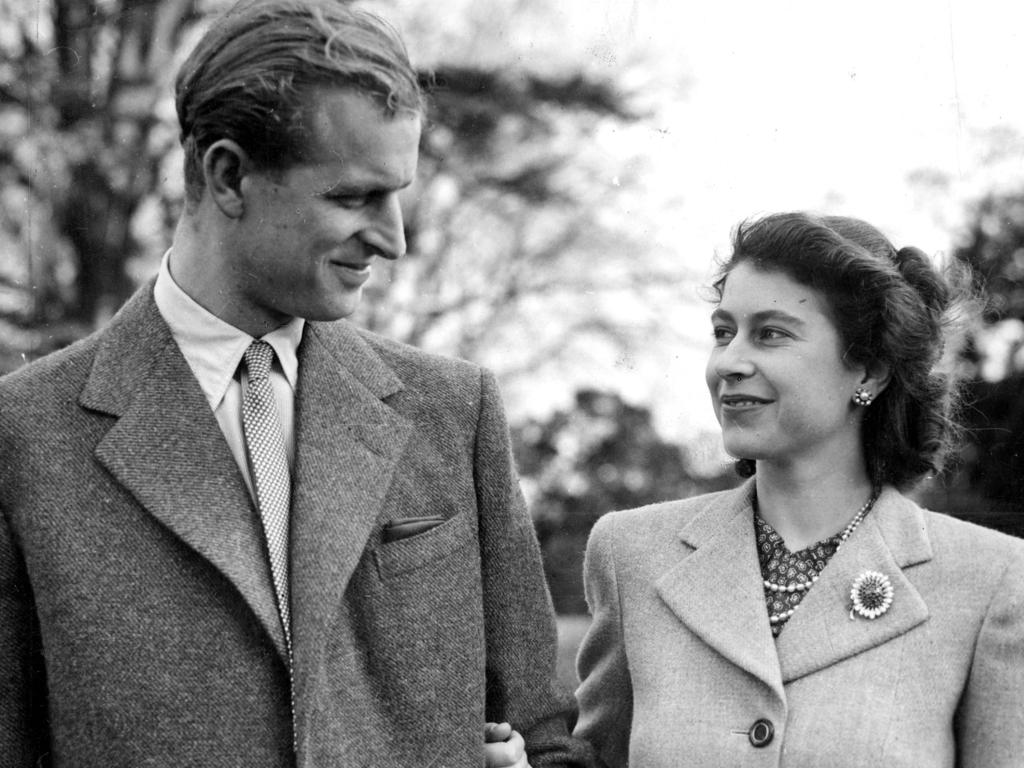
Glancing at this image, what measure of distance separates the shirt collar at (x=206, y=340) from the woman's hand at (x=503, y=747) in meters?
0.67

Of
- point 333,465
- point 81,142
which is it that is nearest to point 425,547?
point 333,465

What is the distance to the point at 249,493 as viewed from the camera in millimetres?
1956

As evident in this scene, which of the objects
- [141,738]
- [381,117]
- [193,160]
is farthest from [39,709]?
[381,117]

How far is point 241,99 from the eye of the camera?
6.33 feet

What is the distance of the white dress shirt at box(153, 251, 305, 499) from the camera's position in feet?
6.56

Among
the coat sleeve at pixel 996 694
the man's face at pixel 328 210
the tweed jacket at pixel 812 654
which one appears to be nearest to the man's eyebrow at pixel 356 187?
the man's face at pixel 328 210

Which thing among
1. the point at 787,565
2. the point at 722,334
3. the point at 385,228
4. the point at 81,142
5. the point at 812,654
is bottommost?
the point at 812,654

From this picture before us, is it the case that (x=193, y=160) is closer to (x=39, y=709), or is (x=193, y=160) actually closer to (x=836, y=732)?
(x=39, y=709)

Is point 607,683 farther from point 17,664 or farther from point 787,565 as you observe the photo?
point 17,664

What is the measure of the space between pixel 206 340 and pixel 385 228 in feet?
1.07

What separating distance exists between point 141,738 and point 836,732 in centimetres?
111

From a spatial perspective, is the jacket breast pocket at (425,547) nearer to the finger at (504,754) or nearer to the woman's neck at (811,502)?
the finger at (504,754)

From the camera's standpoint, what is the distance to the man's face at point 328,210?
1902mm

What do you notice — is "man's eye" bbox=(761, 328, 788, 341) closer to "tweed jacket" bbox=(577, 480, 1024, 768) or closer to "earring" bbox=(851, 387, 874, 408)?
"earring" bbox=(851, 387, 874, 408)
